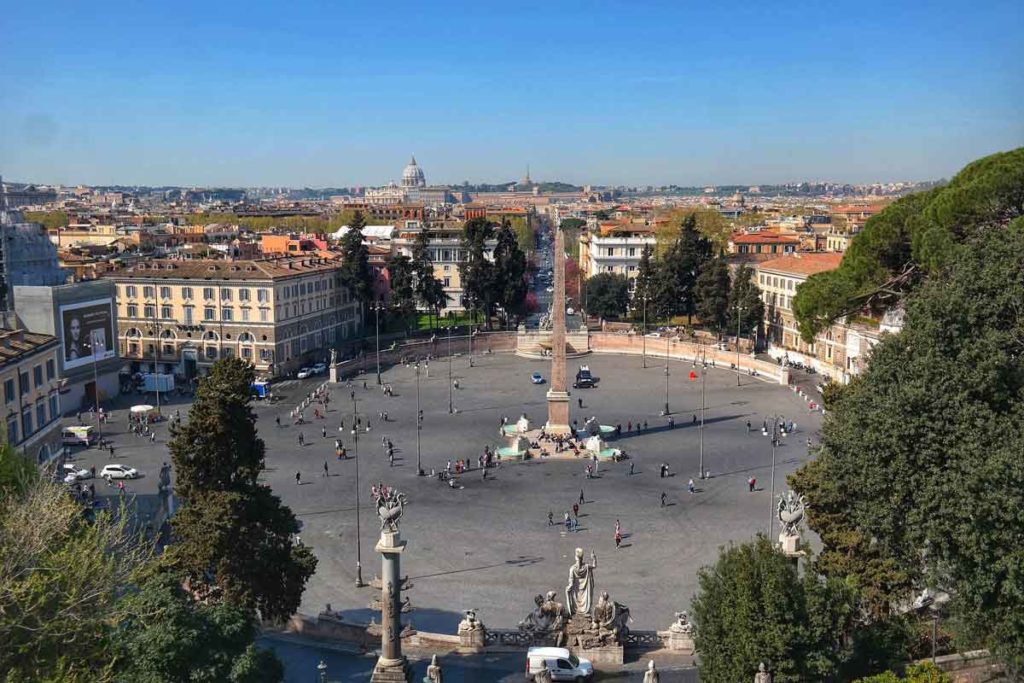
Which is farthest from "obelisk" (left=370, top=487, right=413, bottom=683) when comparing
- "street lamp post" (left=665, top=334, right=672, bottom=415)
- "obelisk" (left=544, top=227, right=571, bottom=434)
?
"street lamp post" (left=665, top=334, right=672, bottom=415)

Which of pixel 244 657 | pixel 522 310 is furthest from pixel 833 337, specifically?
pixel 244 657

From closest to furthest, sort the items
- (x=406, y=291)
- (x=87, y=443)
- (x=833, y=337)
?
(x=87, y=443)
(x=833, y=337)
(x=406, y=291)

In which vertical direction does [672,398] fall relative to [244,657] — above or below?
below

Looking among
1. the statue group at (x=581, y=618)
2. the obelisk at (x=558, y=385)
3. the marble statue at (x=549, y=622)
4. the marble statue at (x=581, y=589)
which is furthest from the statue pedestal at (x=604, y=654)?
the obelisk at (x=558, y=385)

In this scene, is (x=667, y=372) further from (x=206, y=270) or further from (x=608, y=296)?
(x=206, y=270)

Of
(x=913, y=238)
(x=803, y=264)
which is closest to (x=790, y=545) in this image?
(x=913, y=238)

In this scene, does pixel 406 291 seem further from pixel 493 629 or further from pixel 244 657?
pixel 244 657
